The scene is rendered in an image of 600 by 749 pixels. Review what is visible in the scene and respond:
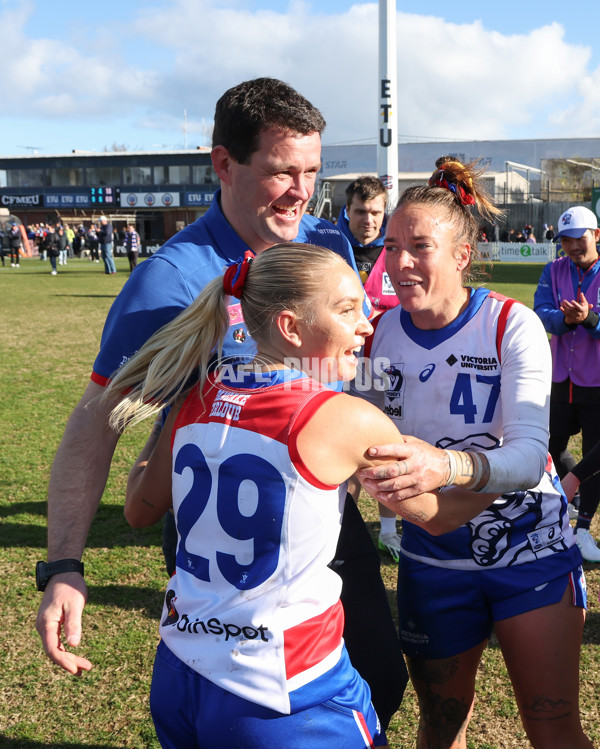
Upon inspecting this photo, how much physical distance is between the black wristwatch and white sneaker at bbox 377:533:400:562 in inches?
129

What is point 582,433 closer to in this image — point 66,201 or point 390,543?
point 390,543

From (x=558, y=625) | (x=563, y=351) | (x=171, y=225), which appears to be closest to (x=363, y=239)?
(x=563, y=351)

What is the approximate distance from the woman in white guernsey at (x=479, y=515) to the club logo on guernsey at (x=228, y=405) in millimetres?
790

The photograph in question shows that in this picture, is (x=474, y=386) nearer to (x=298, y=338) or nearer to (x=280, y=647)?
(x=298, y=338)

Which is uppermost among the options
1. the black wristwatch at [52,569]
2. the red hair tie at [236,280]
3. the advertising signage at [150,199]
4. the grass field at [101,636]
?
the advertising signage at [150,199]

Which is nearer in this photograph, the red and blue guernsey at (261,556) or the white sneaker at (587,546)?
the red and blue guernsey at (261,556)

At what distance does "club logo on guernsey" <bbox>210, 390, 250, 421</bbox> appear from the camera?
1.73 metres

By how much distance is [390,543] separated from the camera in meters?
5.11

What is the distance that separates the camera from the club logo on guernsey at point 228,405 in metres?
1.73

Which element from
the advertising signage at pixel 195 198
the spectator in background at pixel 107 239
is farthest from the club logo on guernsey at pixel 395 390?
the advertising signage at pixel 195 198

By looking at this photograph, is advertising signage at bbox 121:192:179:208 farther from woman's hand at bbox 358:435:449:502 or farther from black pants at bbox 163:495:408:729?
woman's hand at bbox 358:435:449:502

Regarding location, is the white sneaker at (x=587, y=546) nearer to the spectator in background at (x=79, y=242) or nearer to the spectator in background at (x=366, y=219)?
the spectator in background at (x=366, y=219)

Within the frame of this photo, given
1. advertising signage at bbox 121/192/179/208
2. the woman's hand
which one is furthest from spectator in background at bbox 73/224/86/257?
the woman's hand

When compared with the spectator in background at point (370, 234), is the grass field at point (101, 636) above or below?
below
